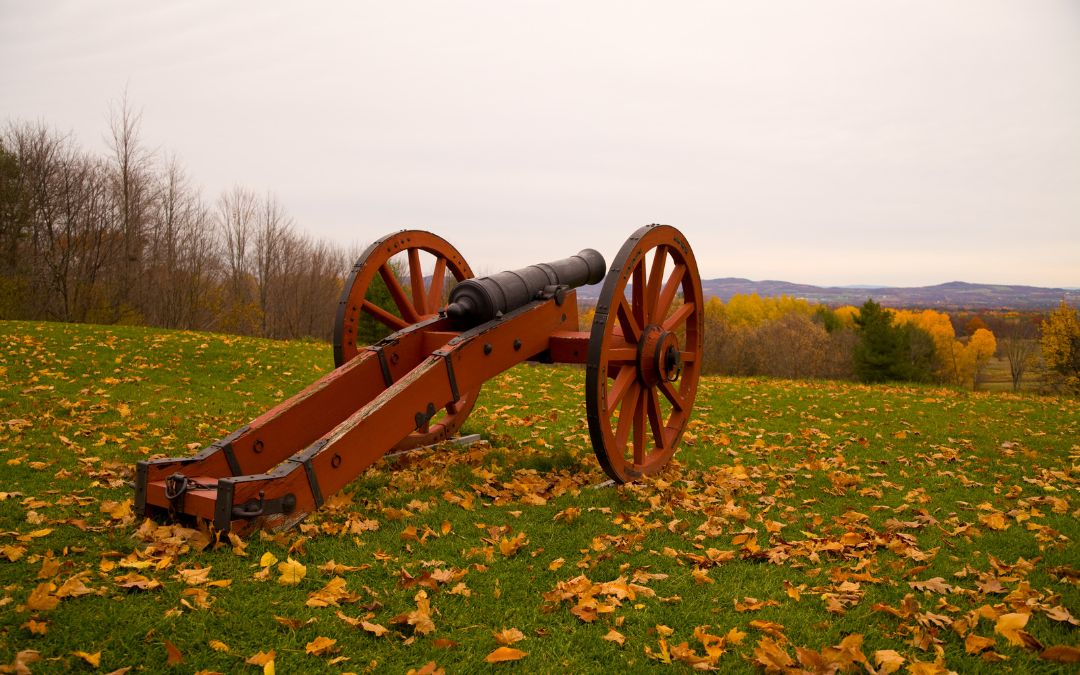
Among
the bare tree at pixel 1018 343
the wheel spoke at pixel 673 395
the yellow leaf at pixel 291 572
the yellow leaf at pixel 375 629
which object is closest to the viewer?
the yellow leaf at pixel 375 629

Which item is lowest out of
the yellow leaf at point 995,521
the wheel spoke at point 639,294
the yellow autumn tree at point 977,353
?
the yellow autumn tree at point 977,353

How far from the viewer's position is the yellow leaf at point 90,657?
244cm

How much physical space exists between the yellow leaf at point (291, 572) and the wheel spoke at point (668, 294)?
323cm

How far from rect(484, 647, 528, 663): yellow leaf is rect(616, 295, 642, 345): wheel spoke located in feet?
8.71

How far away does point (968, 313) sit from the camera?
8719 cm

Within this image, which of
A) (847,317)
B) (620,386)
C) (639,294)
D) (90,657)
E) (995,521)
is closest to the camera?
(90,657)

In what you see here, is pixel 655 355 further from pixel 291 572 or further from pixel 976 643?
pixel 291 572

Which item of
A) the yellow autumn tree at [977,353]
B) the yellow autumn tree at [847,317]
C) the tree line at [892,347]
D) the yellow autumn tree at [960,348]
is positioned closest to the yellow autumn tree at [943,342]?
the yellow autumn tree at [960,348]

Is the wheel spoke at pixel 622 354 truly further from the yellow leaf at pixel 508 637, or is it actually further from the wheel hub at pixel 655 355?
the yellow leaf at pixel 508 637

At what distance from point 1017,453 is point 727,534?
4701mm

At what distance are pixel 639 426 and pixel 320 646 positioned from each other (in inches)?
124

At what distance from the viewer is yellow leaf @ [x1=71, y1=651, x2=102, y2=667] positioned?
2.44m

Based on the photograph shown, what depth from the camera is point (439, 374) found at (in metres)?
4.31

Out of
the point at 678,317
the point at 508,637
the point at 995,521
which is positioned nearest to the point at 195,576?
the point at 508,637
